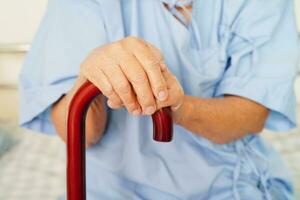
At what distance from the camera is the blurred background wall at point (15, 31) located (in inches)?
54.1

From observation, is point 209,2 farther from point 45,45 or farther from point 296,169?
point 296,169

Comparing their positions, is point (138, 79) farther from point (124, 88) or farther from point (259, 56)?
point (259, 56)

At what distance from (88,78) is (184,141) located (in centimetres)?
33

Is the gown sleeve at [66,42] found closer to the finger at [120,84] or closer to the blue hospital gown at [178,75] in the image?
the blue hospital gown at [178,75]

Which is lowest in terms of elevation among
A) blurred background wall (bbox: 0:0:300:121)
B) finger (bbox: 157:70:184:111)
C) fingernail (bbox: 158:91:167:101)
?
blurred background wall (bbox: 0:0:300:121)

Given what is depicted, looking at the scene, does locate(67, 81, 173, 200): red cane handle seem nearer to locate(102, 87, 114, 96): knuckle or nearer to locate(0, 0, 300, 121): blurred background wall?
locate(102, 87, 114, 96): knuckle

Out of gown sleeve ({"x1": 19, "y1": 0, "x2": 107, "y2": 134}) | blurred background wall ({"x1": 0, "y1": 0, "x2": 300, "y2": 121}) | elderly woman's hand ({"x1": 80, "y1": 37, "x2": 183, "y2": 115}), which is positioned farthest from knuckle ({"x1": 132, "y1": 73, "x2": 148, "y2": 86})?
blurred background wall ({"x1": 0, "y1": 0, "x2": 300, "y2": 121})

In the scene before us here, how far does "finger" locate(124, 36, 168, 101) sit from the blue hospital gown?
24cm

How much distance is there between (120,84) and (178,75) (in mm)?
311

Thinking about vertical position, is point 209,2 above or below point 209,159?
above

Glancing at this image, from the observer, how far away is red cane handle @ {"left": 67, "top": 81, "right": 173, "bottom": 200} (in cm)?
49

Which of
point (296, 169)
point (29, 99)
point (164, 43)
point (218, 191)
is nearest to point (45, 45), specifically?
point (29, 99)

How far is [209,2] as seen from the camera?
2.66ft

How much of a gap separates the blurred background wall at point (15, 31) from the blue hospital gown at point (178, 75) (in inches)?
25.5
